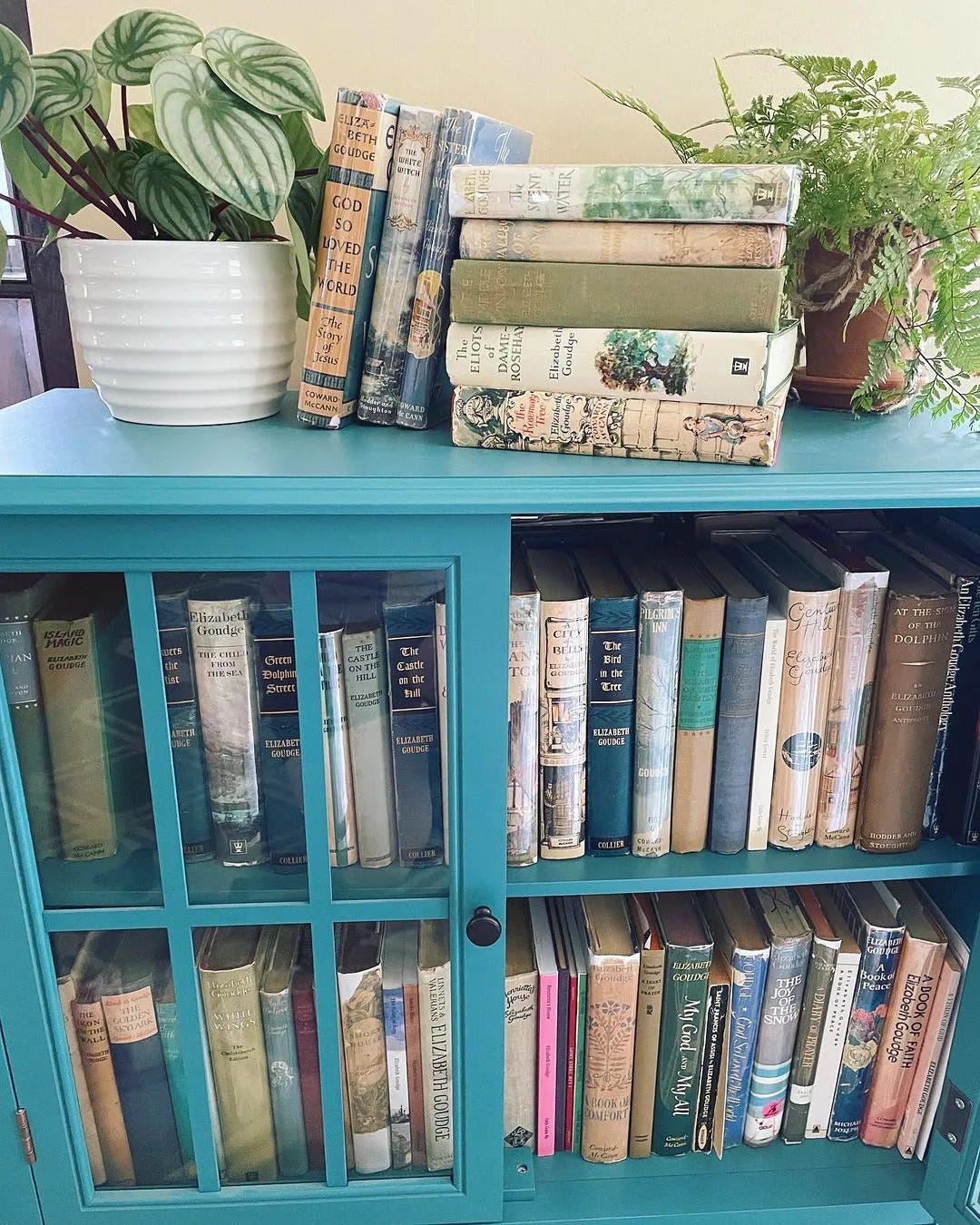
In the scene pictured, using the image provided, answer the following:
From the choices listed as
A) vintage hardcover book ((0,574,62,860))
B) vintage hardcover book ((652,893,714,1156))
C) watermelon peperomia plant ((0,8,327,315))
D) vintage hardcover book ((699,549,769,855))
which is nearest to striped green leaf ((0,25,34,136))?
watermelon peperomia plant ((0,8,327,315))

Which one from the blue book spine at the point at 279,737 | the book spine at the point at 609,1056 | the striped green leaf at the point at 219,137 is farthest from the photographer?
the book spine at the point at 609,1056

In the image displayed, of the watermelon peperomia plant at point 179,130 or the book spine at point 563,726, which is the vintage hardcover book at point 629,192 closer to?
the watermelon peperomia plant at point 179,130

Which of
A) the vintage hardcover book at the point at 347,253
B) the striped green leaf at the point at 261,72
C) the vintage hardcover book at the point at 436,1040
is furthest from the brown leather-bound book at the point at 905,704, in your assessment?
the striped green leaf at the point at 261,72

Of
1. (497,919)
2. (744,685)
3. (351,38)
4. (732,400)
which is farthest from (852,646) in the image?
(351,38)

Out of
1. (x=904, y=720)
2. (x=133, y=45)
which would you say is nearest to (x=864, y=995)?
(x=904, y=720)

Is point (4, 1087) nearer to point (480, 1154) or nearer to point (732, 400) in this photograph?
point (480, 1154)

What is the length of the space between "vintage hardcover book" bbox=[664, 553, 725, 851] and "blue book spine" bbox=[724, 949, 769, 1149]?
0.14 meters

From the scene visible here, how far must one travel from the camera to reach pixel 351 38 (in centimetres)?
98

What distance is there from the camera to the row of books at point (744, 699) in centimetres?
81

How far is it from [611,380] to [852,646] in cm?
33

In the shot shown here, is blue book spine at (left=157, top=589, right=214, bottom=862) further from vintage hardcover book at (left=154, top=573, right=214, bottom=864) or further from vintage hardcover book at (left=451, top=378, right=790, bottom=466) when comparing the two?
vintage hardcover book at (left=451, top=378, right=790, bottom=466)

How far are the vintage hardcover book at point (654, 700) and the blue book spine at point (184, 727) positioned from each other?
388mm

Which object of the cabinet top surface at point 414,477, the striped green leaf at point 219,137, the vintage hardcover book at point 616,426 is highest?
the striped green leaf at point 219,137

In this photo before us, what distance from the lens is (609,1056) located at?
917mm
